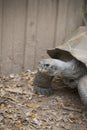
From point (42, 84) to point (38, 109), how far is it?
0.35 meters

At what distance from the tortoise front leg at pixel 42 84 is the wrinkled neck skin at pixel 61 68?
24cm

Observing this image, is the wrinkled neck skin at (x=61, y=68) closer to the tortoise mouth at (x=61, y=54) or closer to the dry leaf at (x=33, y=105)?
the tortoise mouth at (x=61, y=54)

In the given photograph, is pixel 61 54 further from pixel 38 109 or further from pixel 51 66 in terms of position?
pixel 38 109

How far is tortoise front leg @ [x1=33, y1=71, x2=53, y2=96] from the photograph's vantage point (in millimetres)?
4078

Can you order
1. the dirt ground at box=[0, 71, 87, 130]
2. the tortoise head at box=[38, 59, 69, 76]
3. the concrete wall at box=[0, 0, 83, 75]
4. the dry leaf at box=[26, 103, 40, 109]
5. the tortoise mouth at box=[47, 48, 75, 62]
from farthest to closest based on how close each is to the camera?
1. the concrete wall at box=[0, 0, 83, 75]
2. the tortoise mouth at box=[47, 48, 75, 62]
3. the dry leaf at box=[26, 103, 40, 109]
4. the tortoise head at box=[38, 59, 69, 76]
5. the dirt ground at box=[0, 71, 87, 130]

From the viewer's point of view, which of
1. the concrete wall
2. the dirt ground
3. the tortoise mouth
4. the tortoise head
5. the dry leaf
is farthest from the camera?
the concrete wall

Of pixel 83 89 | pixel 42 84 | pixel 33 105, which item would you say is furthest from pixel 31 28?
pixel 83 89

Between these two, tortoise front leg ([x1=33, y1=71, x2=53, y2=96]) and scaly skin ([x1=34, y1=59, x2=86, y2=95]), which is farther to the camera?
tortoise front leg ([x1=33, y1=71, x2=53, y2=96])

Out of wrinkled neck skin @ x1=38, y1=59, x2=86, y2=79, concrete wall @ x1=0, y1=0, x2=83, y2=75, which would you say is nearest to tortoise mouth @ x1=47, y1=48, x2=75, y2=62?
wrinkled neck skin @ x1=38, y1=59, x2=86, y2=79

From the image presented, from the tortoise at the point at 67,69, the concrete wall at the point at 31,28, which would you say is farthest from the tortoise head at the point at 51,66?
the concrete wall at the point at 31,28

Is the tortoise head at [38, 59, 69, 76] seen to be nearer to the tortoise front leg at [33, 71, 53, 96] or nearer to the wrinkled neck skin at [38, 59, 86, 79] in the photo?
the wrinkled neck skin at [38, 59, 86, 79]

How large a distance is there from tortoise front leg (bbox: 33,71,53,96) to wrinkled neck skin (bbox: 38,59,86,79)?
0.24 metres

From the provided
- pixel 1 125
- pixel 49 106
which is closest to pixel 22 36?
pixel 49 106

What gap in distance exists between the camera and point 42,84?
13.5 ft
